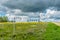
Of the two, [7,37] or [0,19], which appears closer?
[7,37]

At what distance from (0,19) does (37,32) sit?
87.8 feet

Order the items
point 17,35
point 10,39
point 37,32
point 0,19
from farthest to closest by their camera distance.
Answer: point 0,19 → point 37,32 → point 17,35 → point 10,39

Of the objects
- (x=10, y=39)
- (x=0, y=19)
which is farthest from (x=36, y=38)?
(x=0, y=19)

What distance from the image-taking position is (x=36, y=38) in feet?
60.5

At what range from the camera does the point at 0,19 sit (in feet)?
151

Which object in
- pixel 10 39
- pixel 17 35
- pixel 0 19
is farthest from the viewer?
pixel 0 19

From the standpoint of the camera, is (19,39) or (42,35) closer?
(19,39)

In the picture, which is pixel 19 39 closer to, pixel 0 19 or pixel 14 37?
pixel 14 37

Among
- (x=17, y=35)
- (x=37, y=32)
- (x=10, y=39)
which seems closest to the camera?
(x=10, y=39)

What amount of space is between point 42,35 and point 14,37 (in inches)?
121

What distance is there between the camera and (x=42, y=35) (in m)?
19.7

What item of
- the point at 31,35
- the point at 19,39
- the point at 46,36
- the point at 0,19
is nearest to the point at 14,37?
the point at 19,39

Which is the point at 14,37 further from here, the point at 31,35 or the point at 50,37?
the point at 50,37

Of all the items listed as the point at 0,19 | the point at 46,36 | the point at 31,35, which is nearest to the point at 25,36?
the point at 31,35
